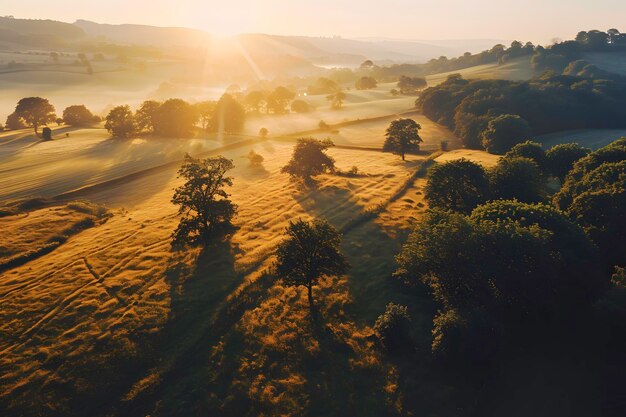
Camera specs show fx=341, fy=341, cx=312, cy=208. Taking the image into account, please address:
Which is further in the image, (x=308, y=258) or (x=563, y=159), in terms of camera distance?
(x=563, y=159)

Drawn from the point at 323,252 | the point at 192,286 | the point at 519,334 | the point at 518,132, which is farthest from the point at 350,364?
the point at 518,132

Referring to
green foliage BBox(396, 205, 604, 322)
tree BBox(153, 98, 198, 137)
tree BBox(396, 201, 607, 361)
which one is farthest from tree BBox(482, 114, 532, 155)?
tree BBox(153, 98, 198, 137)

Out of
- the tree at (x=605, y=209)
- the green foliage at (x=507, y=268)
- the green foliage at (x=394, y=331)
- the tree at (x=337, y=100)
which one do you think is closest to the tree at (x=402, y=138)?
the tree at (x=605, y=209)

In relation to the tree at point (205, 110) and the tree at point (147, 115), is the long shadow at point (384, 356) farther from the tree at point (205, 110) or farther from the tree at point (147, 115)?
the tree at point (205, 110)

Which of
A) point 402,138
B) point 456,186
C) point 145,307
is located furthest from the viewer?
point 402,138

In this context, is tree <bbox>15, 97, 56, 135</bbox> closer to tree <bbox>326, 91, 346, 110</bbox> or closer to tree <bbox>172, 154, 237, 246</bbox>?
tree <bbox>172, 154, 237, 246</bbox>

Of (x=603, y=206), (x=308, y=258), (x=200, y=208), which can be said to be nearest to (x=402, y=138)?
(x=603, y=206)

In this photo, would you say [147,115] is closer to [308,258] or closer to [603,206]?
[308,258]

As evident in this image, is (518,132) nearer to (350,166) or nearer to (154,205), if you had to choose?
(350,166)
